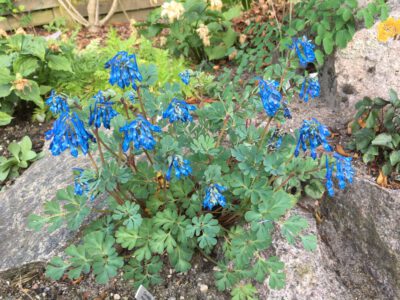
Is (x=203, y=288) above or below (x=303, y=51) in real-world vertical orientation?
below

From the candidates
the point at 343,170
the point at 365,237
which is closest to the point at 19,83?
the point at 343,170

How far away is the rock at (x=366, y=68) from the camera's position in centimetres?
285

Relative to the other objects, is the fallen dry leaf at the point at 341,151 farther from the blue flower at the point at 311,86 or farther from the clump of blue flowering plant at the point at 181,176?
the blue flower at the point at 311,86

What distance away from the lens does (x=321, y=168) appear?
5.78 ft

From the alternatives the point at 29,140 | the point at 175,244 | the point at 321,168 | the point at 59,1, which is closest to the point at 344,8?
the point at 321,168

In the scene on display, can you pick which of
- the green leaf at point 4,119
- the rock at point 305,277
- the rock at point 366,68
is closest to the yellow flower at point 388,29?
the rock at point 366,68

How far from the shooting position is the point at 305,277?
6.49ft

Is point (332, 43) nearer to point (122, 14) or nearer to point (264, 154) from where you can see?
point (264, 154)

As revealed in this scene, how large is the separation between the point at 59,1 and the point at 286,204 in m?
5.43

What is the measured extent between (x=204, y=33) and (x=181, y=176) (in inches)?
94.0

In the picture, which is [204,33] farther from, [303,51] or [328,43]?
[303,51]

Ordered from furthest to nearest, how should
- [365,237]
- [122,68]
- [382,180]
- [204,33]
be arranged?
[204,33], [382,180], [365,237], [122,68]

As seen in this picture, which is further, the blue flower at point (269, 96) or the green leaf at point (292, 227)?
the green leaf at point (292, 227)

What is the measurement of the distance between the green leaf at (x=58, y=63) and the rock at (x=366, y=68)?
2.25m
